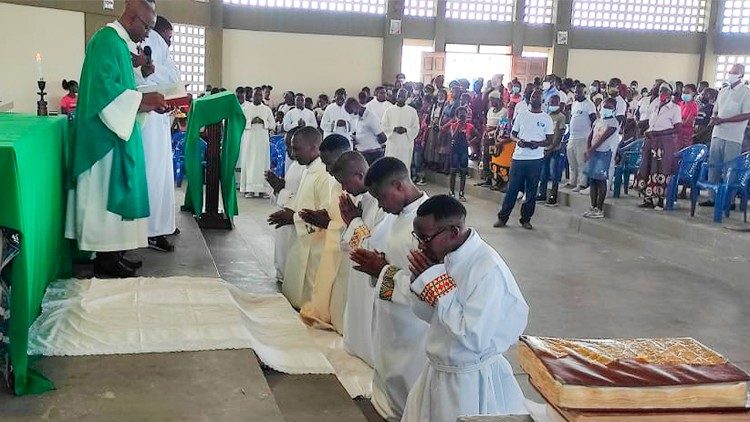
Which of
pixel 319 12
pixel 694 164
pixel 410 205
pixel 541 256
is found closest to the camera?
pixel 410 205

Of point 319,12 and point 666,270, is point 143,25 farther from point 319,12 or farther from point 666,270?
point 319,12

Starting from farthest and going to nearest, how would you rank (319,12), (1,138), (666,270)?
(319,12) < (666,270) < (1,138)

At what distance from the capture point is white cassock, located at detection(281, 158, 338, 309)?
5016 mm

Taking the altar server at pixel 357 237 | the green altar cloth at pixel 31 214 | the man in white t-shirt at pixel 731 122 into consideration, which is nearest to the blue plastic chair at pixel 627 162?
the man in white t-shirt at pixel 731 122

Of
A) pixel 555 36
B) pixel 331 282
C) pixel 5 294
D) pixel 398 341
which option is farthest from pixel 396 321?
pixel 555 36

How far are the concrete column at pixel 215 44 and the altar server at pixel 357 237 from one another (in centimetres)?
1360

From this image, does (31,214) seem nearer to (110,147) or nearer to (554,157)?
(110,147)

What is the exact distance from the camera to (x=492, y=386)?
282 centimetres

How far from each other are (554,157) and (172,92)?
22.7ft

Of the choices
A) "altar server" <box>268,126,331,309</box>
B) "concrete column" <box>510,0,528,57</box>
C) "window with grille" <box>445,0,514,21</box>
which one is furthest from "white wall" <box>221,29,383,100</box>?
"altar server" <box>268,126,331,309</box>

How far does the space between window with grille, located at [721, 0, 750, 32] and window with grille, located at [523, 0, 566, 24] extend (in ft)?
16.0

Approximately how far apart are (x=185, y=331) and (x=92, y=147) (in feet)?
3.59

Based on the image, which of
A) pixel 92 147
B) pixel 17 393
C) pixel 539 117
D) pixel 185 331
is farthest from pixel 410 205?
pixel 539 117

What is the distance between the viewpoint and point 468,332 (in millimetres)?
2576
